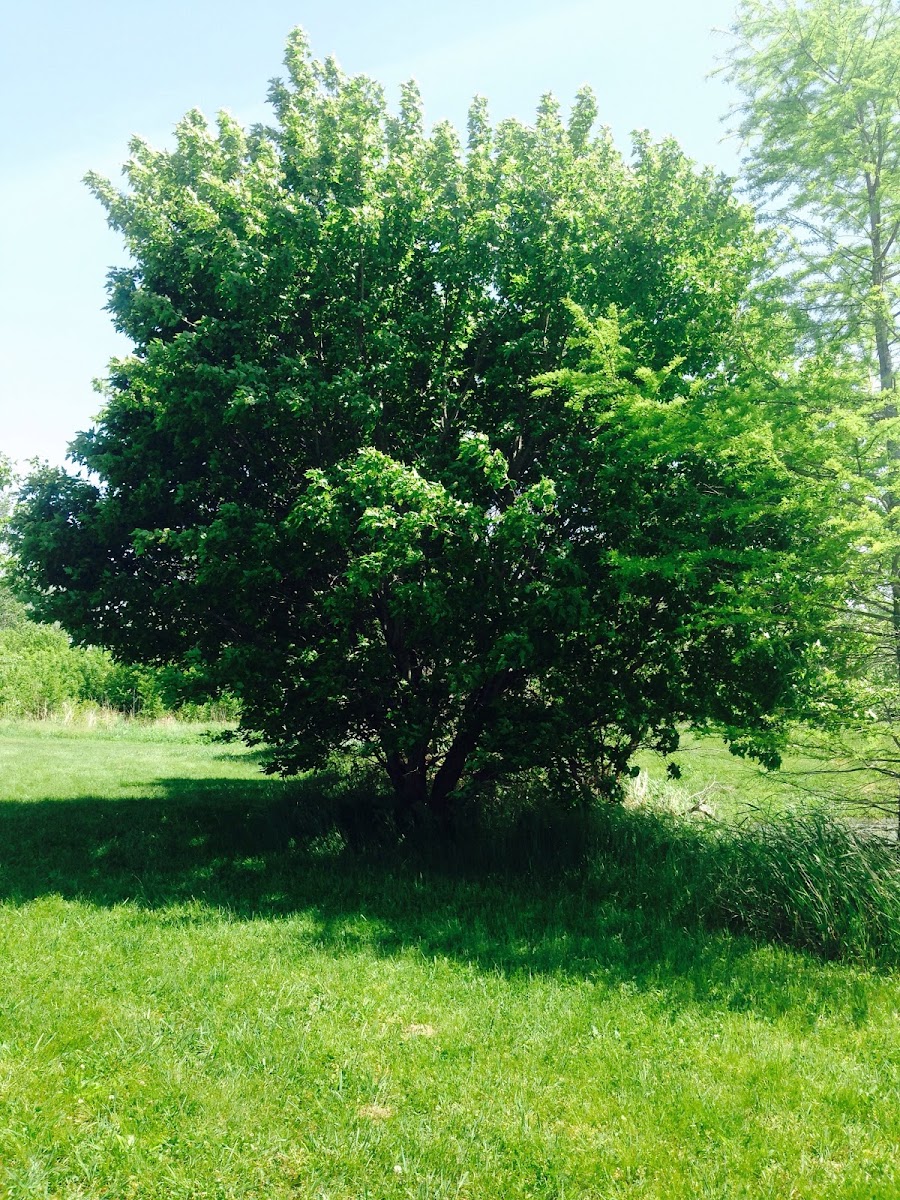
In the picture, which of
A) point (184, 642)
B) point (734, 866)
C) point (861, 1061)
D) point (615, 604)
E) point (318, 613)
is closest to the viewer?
point (861, 1061)

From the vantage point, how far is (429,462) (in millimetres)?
8969

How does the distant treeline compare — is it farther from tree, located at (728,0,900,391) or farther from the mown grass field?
tree, located at (728,0,900,391)

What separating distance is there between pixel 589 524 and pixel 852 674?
3182 millimetres

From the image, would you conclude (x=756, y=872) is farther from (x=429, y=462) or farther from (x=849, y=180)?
(x=849, y=180)

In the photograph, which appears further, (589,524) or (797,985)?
(589,524)

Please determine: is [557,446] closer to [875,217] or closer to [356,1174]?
[875,217]

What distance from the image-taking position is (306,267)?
346 inches

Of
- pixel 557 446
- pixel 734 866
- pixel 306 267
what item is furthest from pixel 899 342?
pixel 306 267

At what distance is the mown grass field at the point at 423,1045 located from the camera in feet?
11.8

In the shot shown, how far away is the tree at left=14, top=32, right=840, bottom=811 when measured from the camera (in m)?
8.09

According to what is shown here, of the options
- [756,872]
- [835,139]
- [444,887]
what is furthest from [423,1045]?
[835,139]

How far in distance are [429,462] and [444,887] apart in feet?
15.7

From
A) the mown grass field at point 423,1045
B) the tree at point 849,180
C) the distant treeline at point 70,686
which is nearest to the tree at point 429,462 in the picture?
the tree at point 849,180

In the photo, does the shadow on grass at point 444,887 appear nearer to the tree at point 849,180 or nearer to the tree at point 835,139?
the tree at point 849,180
